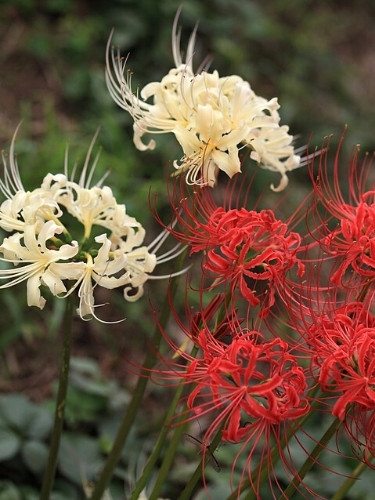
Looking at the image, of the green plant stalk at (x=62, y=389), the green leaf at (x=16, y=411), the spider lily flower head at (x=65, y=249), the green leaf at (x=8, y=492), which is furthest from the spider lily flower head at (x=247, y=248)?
the green leaf at (x=16, y=411)

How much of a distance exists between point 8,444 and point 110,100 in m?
1.56

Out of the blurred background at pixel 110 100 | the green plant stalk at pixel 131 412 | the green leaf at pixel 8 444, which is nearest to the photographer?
the green plant stalk at pixel 131 412

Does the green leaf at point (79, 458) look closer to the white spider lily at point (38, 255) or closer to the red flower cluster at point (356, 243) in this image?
the white spider lily at point (38, 255)

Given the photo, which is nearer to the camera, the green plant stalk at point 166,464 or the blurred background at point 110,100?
the green plant stalk at point 166,464

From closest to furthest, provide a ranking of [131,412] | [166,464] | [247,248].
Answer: [247,248] < [166,464] < [131,412]

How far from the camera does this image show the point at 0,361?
255 centimetres

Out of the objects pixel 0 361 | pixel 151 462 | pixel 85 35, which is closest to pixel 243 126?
pixel 151 462

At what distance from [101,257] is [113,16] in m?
2.37

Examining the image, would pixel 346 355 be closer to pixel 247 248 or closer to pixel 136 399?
pixel 247 248

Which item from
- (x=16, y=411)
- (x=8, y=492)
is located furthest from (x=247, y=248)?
(x=16, y=411)

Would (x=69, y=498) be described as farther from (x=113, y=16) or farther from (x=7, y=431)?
(x=113, y=16)

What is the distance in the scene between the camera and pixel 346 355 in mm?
1219

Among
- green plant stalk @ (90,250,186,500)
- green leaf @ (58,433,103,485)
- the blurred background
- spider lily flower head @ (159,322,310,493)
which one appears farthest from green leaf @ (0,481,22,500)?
spider lily flower head @ (159,322,310,493)

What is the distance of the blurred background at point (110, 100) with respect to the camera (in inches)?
91.4
